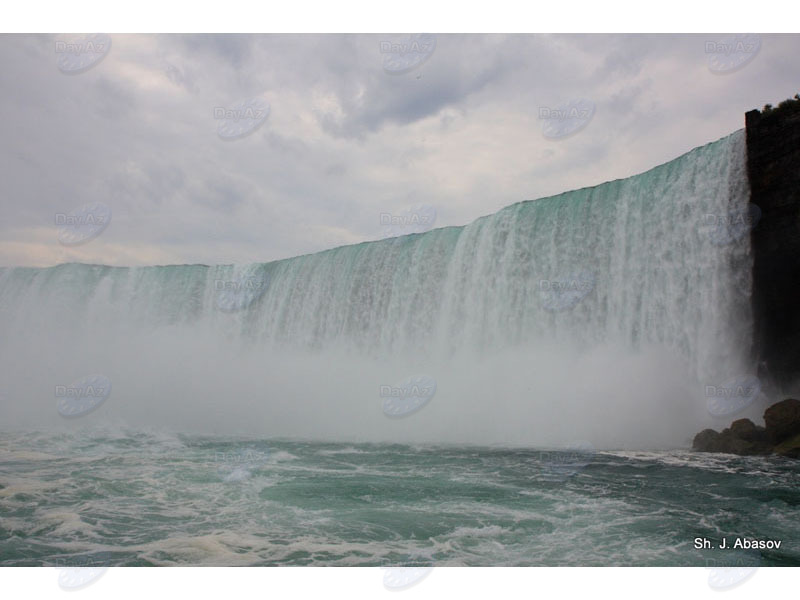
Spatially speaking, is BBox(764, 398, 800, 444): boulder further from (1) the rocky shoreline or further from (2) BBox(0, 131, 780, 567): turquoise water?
(2) BBox(0, 131, 780, 567): turquoise water

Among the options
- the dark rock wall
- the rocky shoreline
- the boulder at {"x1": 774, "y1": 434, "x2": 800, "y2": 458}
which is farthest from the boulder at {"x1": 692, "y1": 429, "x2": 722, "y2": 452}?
the dark rock wall

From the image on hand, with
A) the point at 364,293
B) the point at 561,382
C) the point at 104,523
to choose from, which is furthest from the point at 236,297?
the point at 104,523

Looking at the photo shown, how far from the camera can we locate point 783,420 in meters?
12.0

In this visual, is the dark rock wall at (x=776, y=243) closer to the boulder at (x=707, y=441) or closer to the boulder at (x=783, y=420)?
the boulder at (x=783, y=420)

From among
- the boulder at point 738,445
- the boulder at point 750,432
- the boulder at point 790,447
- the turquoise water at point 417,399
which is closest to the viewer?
the turquoise water at point 417,399

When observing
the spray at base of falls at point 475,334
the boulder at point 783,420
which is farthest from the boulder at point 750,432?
the spray at base of falls at point 475,334

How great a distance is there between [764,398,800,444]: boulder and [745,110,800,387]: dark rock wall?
1.95 meters

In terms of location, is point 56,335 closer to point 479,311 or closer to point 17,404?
point 17,404

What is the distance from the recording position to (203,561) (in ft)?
22.3

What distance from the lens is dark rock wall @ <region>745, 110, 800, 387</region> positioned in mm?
13641

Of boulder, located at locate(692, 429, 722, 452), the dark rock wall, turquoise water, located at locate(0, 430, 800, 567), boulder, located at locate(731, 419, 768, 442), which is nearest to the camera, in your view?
turquoise water, located at locate(0, 430, 800, 567)

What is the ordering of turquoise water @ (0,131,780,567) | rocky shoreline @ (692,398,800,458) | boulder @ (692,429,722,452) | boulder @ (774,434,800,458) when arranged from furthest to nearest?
1. boulder @ (692,429,722,452)
2. rocky shoreline @ (692,398,800,458)
3. boulder @ (774,434,800,458)
4. turquoise water @ (0,131,780,567)

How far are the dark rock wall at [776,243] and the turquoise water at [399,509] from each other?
11.0ft

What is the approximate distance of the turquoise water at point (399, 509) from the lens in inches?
274
